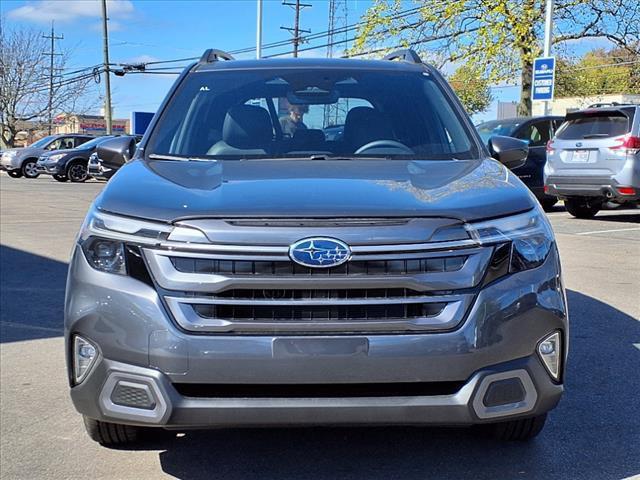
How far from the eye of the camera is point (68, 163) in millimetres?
25812

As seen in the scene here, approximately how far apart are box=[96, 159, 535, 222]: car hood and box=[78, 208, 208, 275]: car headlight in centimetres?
4

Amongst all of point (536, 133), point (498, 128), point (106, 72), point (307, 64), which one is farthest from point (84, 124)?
point (307, 64)

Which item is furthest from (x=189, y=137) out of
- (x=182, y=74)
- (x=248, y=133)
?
(x=182, y=74)

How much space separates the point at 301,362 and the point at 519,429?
4.19 feet

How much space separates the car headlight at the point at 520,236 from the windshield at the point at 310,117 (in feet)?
2.99

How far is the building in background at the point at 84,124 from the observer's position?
207 feet

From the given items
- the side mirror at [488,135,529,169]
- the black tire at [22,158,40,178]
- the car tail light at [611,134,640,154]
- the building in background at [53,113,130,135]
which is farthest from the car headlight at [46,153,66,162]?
the building in background at [53,113,130,135]

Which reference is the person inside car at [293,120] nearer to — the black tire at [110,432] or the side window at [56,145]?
the black tire at [110,432]

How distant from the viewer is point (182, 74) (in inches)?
172

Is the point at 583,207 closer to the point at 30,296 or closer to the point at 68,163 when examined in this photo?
the point at 30,296

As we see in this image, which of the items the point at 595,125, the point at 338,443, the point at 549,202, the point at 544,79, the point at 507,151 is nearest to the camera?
the point at 338,443

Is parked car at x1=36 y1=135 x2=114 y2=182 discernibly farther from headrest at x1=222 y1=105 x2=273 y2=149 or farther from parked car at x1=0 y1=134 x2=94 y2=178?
headrest at x1=222 y1=105 x2=273 y2=149

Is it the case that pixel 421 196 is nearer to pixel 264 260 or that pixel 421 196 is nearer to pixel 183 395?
pixel 264 260

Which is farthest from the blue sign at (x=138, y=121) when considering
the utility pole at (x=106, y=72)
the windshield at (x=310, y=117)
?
the windshield at (x=310, y=117)
